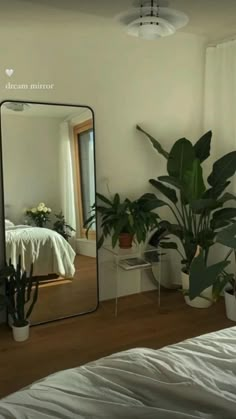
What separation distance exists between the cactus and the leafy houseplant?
410mm

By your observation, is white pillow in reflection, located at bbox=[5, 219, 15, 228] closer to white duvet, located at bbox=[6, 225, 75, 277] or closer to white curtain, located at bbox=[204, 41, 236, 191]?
white duvet, located at bbox=[6, 225, 75, 277]

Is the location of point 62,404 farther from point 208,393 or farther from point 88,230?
point 88,230

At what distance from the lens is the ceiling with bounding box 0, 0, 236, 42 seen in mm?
2293

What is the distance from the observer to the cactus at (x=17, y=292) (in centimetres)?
237

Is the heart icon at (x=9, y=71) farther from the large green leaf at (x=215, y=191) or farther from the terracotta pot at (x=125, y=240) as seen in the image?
the large green leaf at (x=215, y=191)

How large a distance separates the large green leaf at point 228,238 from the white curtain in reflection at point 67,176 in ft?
4.01

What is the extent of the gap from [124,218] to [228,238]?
983 mm

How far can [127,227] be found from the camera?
2863 millimetres

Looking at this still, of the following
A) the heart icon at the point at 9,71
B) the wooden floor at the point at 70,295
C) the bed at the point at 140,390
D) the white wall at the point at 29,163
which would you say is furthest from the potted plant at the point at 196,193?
the bed at the point at 140,390

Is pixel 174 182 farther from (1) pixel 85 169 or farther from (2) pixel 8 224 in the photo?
(2) pixel 8 224

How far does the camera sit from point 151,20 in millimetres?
1885

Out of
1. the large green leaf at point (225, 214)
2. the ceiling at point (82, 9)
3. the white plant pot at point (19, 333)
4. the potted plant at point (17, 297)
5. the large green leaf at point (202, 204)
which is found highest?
the ceiling at point (82, 9)

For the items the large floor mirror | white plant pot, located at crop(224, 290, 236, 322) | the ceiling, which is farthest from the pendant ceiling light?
white plant pot, located at crop(224, 290, 236, 322)

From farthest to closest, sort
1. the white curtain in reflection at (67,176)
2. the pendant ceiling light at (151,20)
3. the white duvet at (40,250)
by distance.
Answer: the white curtain in reflection at (67,176) → the white duvet at (40,250) → the pendant ceiling light at (151,20)
